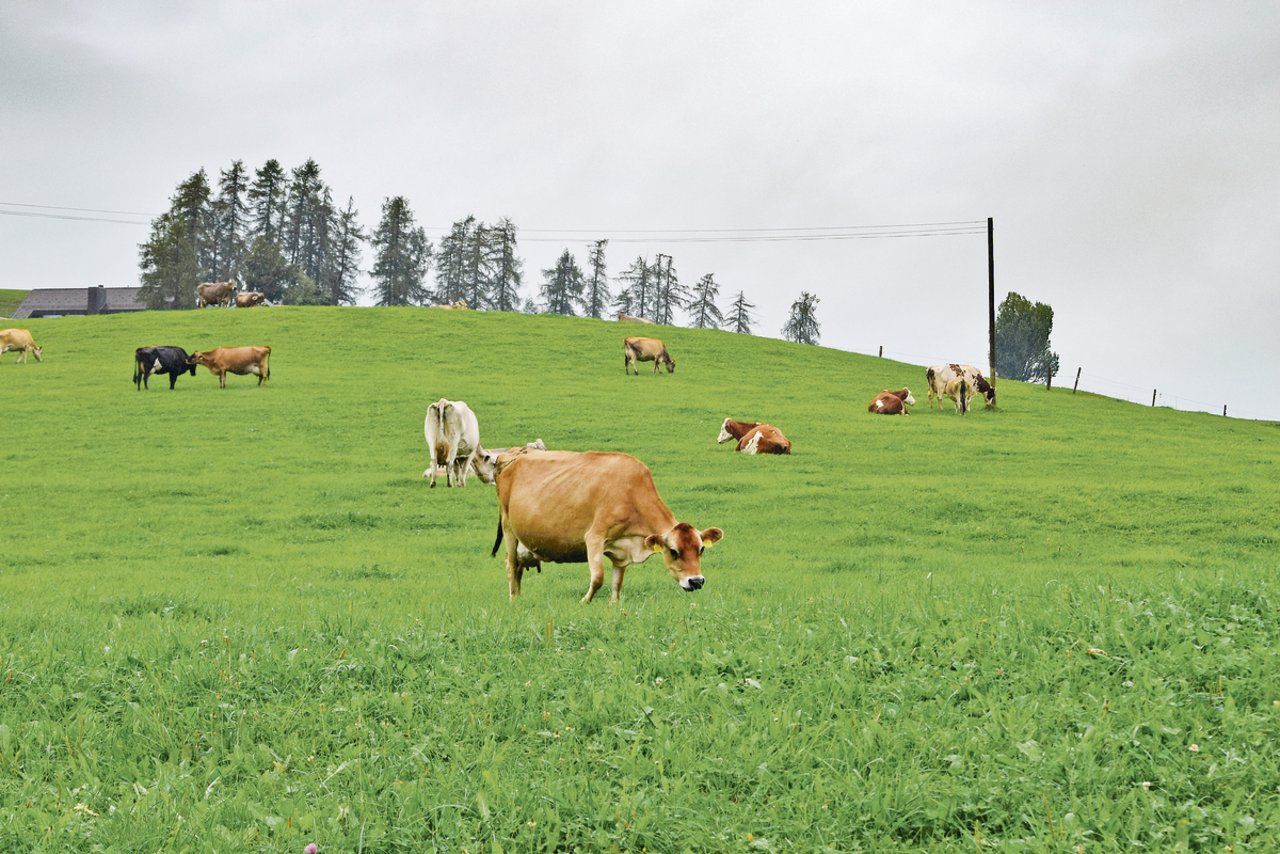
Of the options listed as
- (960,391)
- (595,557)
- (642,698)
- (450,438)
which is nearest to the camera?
(642,698)

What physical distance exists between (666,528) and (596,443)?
61.7 feet

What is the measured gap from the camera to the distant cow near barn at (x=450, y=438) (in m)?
24.8

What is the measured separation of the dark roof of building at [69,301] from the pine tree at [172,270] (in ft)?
70.5

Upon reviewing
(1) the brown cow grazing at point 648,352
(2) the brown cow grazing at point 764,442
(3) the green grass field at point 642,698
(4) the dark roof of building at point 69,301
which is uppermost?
(4) the dark roof of building at point 69,301

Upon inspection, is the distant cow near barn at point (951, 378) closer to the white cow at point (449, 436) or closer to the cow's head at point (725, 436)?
the cow's head at point (725, 436)

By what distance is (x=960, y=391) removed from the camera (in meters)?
41.7

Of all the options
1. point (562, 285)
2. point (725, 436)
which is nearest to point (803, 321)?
point (562, 285)

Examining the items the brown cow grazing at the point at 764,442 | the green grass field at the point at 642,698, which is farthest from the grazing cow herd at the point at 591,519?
the brown cow grazing at the point at 764,442

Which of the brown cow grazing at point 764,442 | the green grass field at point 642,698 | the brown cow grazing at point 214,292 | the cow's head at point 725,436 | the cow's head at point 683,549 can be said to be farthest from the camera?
the brown cow grazing at point 214,292

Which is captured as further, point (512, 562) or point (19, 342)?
point (19, 342)

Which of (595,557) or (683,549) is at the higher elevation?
(683,549)

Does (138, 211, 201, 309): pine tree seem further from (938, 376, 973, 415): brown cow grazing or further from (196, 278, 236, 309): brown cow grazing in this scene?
(938, 376, 973, 415): brown cow grazing

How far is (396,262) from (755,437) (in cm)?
9465

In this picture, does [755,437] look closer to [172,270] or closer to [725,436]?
[725,436]
